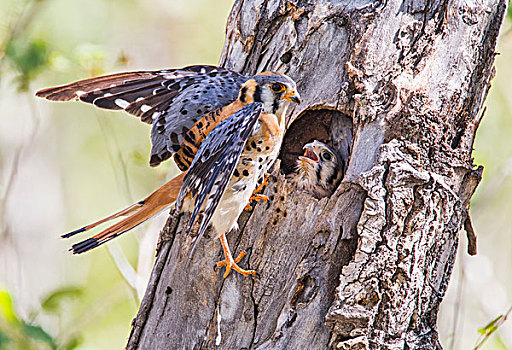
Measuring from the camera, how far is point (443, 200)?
2574mm

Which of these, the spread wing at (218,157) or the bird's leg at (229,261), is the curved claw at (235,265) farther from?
the spread wing at (218,157)

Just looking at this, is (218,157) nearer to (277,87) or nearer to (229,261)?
(277,87)

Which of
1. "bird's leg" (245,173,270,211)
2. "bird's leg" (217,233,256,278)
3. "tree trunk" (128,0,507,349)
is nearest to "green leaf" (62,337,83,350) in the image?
"tree trunk" (128,0,507,349)

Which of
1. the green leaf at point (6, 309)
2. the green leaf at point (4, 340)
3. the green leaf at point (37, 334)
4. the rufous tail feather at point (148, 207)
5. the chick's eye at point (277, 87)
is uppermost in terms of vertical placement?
the chick's eye at point (277, 87)

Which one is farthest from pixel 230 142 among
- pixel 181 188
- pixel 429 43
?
pixel 429 43

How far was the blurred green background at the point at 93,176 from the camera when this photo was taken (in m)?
4.14

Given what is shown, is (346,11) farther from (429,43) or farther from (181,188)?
(181,188)

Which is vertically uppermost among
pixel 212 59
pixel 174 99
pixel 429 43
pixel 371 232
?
pixel 212 59

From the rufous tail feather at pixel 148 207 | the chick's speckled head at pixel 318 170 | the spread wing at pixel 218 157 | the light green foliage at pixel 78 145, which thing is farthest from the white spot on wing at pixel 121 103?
the light green foliage at pixel 78 145

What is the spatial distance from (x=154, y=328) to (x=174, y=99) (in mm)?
1088

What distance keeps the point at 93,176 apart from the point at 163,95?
835 cm

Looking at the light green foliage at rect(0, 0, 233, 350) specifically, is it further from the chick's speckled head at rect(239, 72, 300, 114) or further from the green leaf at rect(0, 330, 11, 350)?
the chick's speckled head at rect(239, 72, 300, 114)

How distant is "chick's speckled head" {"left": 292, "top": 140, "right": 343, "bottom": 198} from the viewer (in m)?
2.76

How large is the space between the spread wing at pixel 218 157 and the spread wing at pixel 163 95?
0.27 metres
